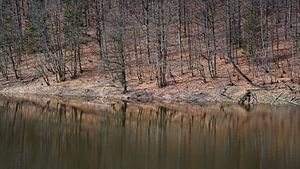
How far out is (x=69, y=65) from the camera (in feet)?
190

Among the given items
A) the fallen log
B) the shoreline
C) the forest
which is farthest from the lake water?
the forest

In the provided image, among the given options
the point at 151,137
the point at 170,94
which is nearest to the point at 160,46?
the point at 170,94

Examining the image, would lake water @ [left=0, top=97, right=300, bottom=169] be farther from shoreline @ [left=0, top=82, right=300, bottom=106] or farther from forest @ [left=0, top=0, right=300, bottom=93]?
forest @ [left=0, top=0, right=300, bottom=93]

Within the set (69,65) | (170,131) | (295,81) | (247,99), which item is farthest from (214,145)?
(69,65)

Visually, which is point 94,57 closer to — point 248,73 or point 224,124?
point 248,73

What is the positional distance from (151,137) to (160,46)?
24413mm

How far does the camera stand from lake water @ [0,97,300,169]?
17.4 m

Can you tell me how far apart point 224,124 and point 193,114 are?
16.0ft

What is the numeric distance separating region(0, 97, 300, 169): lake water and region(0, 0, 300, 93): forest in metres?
9.84

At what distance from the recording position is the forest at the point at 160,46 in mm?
46094

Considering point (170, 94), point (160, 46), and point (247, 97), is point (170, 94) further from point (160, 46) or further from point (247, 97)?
point (247, 97)

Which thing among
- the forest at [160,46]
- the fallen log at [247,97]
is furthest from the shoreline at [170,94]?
the forest at [160,46]

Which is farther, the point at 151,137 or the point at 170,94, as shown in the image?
the point at 170,94

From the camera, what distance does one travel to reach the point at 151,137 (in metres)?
23.4
